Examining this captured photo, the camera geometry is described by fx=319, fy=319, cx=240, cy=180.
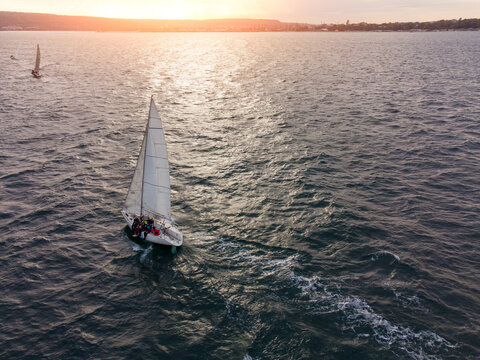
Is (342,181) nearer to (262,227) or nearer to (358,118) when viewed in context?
(262,227)

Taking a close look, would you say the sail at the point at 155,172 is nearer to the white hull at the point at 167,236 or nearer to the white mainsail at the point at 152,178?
the white mainsail at the point at 152,178

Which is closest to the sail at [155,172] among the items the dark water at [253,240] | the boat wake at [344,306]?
the dark water at [253,240]

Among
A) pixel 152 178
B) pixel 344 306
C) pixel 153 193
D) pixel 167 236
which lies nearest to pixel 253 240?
pixel 167 236

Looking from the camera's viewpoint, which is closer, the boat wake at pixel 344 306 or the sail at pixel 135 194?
the boat wake at pixel 344 306

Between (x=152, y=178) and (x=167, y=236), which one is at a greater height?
(x=152, y=178)

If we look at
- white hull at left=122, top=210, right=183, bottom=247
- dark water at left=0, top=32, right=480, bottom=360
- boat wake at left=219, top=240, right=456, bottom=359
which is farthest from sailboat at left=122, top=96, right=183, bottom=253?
boat wake at left=219, top=240, right=456, bottom=359

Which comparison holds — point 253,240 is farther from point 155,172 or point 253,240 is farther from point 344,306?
point 155,172

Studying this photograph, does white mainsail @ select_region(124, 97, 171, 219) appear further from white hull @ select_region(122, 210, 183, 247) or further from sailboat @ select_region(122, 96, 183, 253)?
white hull @ select_region(122, 210, 183, 247)

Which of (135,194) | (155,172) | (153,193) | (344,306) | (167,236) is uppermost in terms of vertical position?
(155,172)
